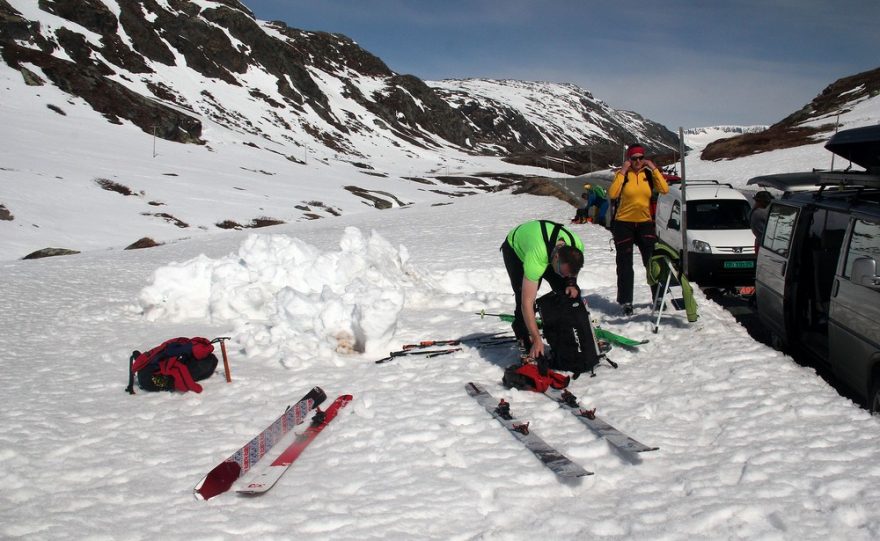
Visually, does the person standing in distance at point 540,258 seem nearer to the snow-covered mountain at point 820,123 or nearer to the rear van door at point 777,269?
the rear van door at point 777,269

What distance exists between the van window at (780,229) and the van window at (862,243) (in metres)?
1.39

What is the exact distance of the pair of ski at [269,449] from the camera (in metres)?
4.14

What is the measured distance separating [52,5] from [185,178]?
199ft

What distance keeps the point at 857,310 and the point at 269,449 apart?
472cm

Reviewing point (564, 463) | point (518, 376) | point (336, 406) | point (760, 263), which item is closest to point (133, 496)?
point (336, 406)

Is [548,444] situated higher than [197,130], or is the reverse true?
[197,130]

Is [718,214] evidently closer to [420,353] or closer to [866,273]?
[420,353]

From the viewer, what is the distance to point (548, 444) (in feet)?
15.8

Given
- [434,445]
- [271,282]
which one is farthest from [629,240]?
[271,282]

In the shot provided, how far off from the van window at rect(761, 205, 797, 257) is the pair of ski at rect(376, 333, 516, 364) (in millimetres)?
3171

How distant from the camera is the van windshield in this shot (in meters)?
12.6

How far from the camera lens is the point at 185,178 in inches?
1742

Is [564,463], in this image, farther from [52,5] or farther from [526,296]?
[52,5]

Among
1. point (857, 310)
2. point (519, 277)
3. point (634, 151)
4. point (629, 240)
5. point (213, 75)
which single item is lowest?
point (857, 310)
